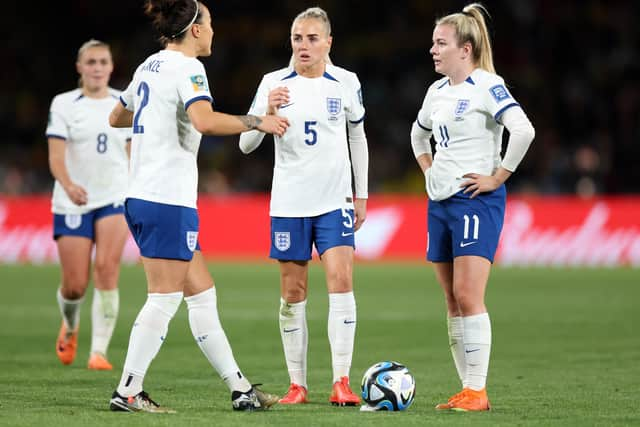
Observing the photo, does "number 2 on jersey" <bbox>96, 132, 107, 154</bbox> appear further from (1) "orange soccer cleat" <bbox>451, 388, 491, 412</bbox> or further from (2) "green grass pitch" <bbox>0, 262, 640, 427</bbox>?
(1) "orange soccer cleat" <bbox>451, 388, 491, 412</bbox>

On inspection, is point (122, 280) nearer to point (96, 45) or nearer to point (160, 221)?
point (96, 45)

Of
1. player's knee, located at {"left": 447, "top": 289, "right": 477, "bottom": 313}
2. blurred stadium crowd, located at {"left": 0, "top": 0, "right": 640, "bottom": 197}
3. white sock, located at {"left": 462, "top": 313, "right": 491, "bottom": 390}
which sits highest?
blurred stadium crowd, located at {"left": 0, "top": 0, "right": 640, "bottom": 197}

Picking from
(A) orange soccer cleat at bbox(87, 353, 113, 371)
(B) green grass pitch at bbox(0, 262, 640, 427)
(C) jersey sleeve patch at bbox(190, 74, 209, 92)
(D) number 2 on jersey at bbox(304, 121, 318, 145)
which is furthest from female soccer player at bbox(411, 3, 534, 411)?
(A) orange soccer cleat at bbox(87, 353, 113, 371)

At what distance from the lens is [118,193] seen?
9.89m

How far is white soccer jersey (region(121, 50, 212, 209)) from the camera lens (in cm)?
658

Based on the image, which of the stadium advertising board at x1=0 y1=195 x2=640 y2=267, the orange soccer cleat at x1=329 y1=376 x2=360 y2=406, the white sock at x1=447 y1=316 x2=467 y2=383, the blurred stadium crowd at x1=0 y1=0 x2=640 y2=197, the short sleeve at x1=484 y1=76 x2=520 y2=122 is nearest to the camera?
the short sleeve at x1=484 y1=76 x2=520 y2=122

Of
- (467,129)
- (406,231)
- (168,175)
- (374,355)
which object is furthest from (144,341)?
(406,231)

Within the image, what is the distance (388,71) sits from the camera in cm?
Result: 2705

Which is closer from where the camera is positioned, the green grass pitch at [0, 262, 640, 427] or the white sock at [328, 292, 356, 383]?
the green grass pitch at [0, 262, 640, 427]

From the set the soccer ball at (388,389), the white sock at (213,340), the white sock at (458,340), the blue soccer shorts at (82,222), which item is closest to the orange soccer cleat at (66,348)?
the blue soccer shorts at (82,222)

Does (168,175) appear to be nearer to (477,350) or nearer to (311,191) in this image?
(311,191)

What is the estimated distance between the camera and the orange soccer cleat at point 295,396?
7352 mm

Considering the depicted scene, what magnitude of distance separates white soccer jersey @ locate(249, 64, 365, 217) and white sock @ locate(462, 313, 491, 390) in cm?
120

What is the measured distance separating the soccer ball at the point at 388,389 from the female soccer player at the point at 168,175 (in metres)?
0.68
